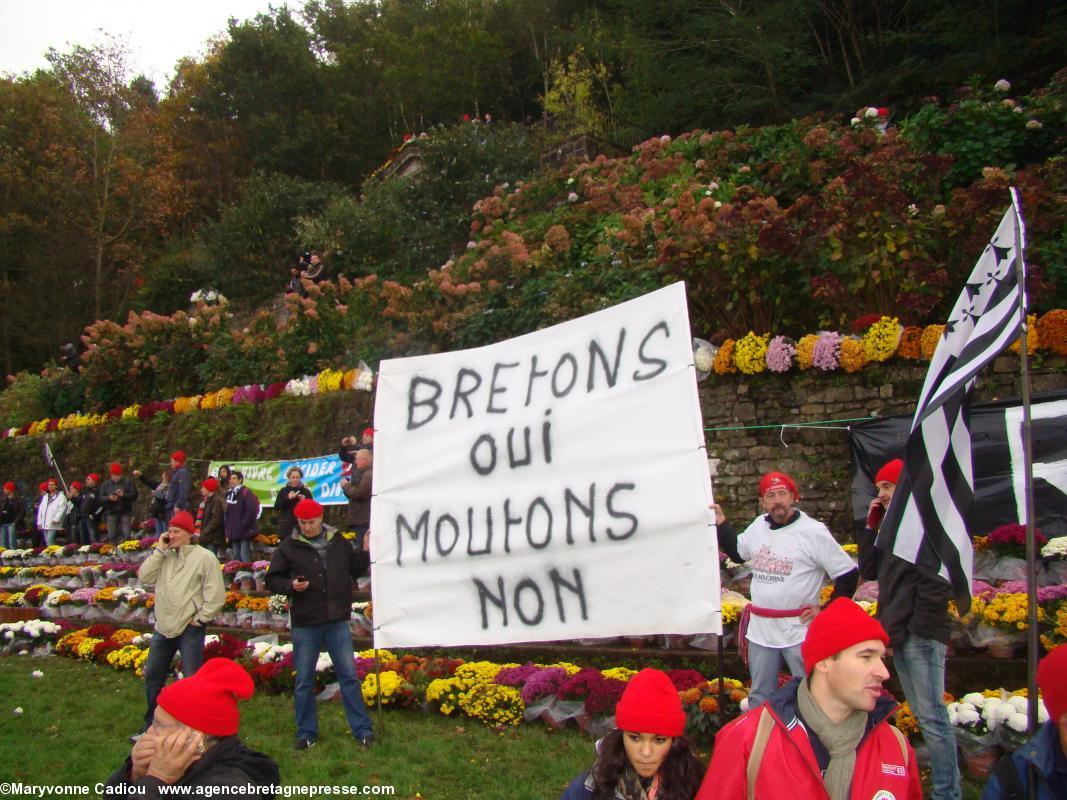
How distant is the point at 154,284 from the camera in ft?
109

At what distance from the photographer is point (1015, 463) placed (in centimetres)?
825

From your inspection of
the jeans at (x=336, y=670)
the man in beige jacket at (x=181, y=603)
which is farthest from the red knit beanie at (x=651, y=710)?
the man in beige jacket at (x=181, y=603)

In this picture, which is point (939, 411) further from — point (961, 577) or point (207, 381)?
point (207, 381)

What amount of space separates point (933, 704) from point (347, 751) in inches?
156

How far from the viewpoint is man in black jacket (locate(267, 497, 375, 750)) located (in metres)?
6.54

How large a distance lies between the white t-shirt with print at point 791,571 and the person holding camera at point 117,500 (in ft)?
52.1

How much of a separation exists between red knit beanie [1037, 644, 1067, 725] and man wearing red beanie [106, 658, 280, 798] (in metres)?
2.60

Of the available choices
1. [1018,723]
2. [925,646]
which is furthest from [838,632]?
[1018,723]

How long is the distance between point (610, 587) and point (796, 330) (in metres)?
8.12

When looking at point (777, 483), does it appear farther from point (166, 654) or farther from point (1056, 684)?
point (166, 654)

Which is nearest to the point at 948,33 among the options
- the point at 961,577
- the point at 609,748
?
the point at 961,577

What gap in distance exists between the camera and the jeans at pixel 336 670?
6.50 m

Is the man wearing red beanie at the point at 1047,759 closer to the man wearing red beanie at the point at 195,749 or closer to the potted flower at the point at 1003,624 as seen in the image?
the man wearing red beanie at the point at 195,749

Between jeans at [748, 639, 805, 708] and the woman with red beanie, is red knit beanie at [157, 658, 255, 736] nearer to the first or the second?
the woman with red beanie
